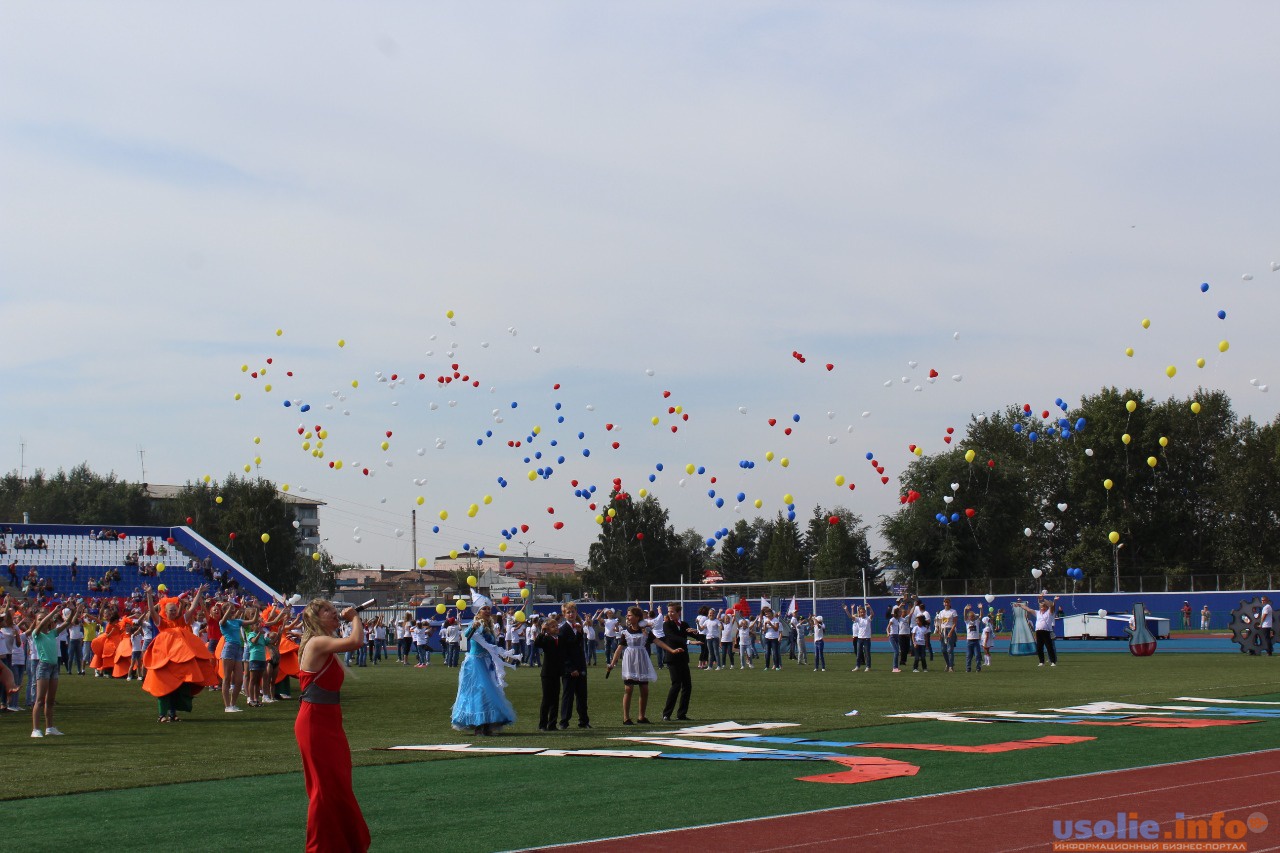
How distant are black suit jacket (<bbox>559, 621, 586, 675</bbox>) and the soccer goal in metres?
20.9

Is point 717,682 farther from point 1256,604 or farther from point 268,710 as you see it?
point 1256,604

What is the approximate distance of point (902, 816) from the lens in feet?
31.0

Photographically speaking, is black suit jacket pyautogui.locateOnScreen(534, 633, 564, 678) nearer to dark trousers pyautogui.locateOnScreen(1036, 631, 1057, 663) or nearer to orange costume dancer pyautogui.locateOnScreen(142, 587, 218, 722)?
orange costume dancer pyautogui.locateOnScreen(142, 587, 218, 722)

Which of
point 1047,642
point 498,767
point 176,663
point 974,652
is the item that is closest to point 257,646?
point 176,663

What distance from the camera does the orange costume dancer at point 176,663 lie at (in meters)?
19.7

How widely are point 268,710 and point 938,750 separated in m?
13.5

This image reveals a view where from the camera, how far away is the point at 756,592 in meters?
80.7

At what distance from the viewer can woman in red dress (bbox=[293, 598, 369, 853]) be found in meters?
8.10

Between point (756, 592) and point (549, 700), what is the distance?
63707 mm

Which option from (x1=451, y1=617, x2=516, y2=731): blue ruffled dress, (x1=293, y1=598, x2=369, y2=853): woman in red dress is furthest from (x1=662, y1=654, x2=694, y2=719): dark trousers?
(x1=293, y1=598, x2=369, y2=853): woman in red dress

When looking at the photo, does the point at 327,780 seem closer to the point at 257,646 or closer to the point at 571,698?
the point at 571,698

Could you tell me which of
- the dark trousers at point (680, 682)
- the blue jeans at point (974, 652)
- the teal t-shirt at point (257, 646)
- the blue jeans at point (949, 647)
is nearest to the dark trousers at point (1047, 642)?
the blue jeans at point (974, 652)

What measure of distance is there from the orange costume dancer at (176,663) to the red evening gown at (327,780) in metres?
11.7

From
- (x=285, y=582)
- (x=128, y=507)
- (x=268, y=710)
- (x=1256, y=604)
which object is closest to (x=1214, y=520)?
(x=1256, y=604)
